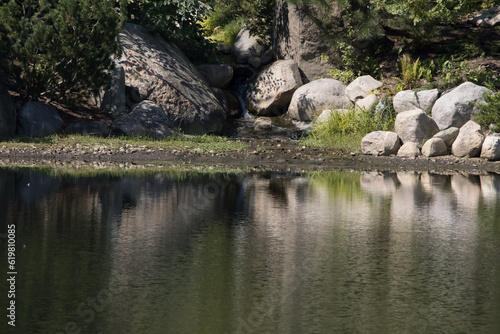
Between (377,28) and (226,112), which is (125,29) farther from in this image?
(377,28)

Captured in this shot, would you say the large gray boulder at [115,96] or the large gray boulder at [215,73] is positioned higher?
the large gray boulder at [215,73]

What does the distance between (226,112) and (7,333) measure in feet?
63.9

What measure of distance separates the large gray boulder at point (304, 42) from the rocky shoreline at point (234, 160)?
23.7 feet

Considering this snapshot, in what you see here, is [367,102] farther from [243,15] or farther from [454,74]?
[243,15]

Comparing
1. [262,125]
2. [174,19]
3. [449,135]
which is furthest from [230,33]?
[449,135]

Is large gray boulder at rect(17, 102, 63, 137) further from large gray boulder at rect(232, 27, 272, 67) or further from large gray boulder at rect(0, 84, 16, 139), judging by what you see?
large gray boulder at rect(232, 27, 272, 67)

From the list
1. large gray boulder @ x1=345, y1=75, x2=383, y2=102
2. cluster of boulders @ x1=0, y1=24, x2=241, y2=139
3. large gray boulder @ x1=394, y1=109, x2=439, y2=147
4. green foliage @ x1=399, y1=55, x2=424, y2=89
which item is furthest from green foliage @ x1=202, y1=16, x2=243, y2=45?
large gray boulder @ x1=394, y1=109, x2=439, y2=147

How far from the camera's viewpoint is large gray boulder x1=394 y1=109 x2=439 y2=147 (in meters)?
19.5

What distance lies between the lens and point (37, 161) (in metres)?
16.8

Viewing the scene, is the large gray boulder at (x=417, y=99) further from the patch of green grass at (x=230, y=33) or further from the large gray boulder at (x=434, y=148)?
the patch of green grass at (x=230, y=33)

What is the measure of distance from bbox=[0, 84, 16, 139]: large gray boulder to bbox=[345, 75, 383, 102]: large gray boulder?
10.6 metres

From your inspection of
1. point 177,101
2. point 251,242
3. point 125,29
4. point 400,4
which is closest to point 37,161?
point 177,101

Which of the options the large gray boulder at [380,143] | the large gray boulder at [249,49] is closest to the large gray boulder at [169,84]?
the large gray boulder at [249,49]

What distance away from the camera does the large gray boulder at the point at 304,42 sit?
2548 centimetres
